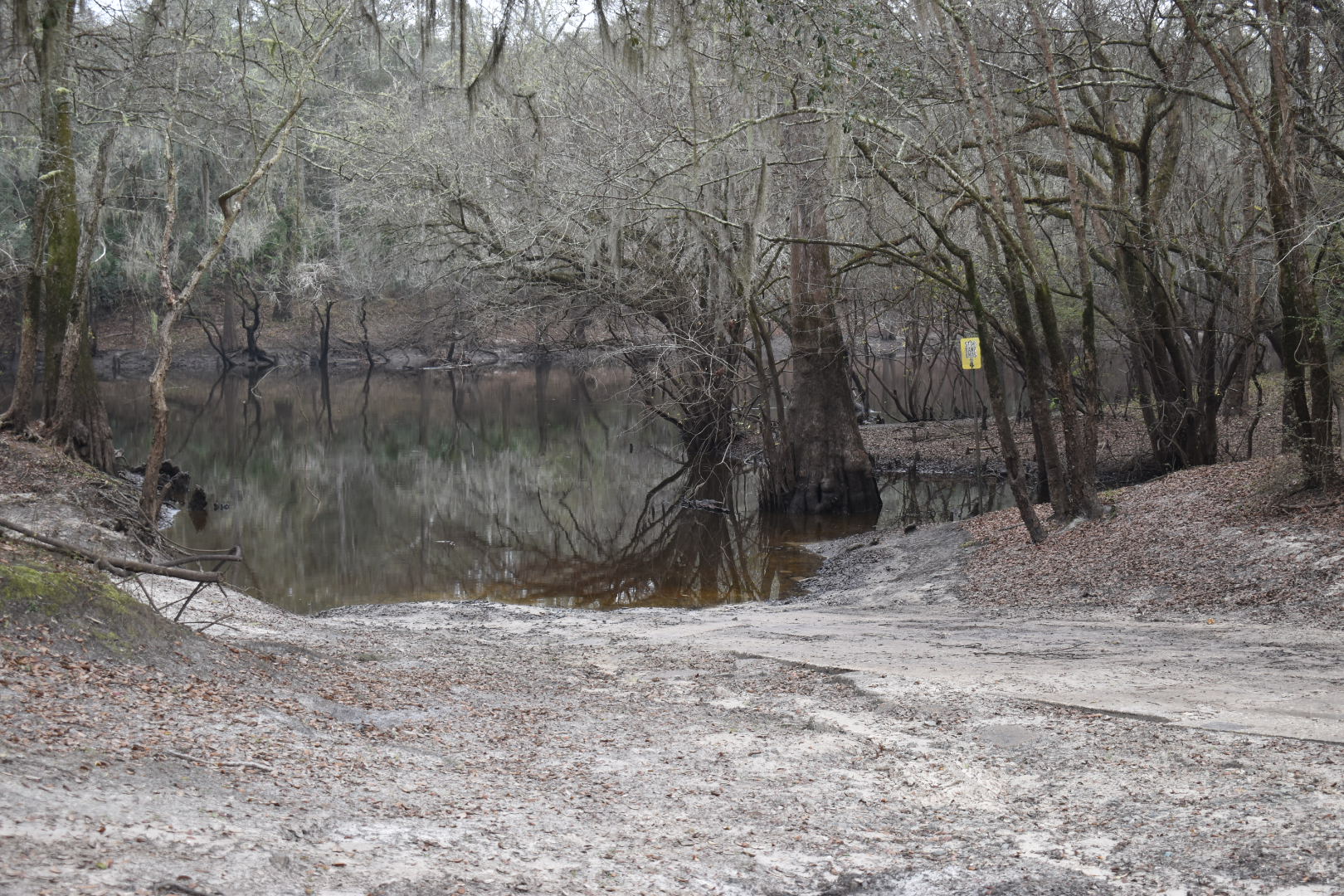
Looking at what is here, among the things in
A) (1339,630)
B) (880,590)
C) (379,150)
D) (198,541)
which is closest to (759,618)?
(880,590)

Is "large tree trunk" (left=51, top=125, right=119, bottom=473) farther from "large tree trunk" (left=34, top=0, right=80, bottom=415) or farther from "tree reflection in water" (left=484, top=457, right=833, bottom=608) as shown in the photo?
A: "tree reflection in water" (left=484, top=457, right=833, bottom=608)

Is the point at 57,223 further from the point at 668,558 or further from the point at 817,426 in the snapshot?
the point at 817,426

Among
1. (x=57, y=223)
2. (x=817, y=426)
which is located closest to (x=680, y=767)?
(x=817, y=426)

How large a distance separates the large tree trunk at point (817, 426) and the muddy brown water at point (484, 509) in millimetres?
572

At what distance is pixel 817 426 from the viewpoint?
66.2ft

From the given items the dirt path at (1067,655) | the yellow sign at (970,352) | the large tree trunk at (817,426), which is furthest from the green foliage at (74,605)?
the yellow sign at (970,352)

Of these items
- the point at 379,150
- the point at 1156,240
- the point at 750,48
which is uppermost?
the point at 379,150

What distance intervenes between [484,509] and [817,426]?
6625 millimetres

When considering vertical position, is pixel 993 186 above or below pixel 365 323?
below

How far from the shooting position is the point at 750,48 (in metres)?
11.6

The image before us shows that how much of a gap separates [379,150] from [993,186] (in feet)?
42.8

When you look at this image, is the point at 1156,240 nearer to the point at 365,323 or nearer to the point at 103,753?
the point at 103,753

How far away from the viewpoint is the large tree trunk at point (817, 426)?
63.6 feet

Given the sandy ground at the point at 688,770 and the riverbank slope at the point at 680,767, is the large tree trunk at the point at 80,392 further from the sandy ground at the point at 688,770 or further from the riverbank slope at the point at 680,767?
the sandy ground at the point at 688,770
